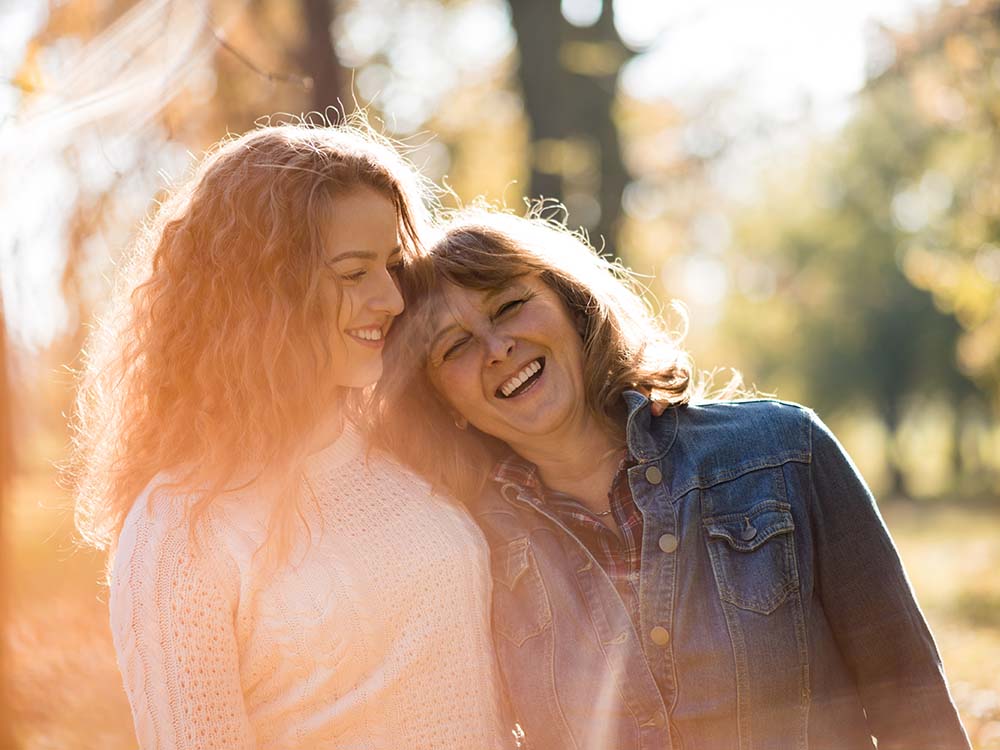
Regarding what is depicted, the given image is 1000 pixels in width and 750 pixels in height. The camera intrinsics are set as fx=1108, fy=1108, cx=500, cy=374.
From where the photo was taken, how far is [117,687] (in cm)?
794

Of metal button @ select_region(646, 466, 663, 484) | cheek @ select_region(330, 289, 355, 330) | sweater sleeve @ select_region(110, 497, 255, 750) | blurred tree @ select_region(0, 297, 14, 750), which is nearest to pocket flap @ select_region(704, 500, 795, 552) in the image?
metal button @ select_region(646, 466, 663, 484)

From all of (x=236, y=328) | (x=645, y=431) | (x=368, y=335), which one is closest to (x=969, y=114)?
(x=645, y=431)

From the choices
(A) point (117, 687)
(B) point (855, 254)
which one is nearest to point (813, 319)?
(B) point (855, 254)

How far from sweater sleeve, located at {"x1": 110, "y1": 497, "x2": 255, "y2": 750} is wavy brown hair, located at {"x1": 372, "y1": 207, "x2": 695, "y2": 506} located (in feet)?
2.60

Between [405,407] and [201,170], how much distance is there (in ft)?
2.81

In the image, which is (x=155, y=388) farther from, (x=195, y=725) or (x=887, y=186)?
(x=887, y=186)

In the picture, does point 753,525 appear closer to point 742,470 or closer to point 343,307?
point 742,470

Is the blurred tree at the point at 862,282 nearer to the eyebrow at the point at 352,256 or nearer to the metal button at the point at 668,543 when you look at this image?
the metal button at the point at 668,543

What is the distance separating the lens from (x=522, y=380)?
3016 millimetres

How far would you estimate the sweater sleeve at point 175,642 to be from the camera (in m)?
2.45

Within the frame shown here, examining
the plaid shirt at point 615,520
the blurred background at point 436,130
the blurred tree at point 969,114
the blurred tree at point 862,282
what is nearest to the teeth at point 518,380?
the plaid shirt at point 615,520

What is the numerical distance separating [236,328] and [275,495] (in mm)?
432

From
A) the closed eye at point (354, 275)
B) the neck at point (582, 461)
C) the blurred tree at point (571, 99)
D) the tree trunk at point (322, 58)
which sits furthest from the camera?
the blurred tree at point (571, 99)

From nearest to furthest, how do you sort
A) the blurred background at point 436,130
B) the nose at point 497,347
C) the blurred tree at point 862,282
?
the nose at point 497,347 < the blurred background at point 436,130 < the blurred tree at point 862,282
